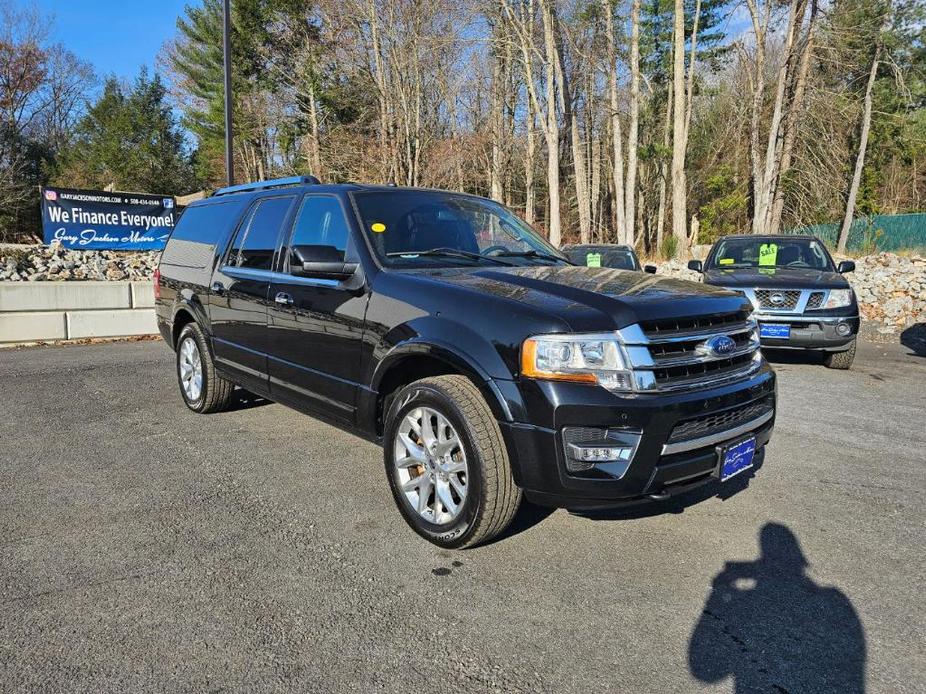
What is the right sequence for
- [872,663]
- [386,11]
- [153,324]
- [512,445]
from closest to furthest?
[872,663] → [512,445] → [153,324] → [386,11]

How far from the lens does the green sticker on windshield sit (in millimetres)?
9797

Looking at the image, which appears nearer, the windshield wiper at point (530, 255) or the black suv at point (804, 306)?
the windshield wiper at point (530, 255)

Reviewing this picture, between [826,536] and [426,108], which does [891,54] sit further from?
[826,536]

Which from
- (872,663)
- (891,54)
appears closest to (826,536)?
(872,663)

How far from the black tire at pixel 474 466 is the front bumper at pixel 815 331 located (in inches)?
244

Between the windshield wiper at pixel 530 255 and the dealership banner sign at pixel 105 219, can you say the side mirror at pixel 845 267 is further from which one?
the dealership banner sign at pixel 105 219

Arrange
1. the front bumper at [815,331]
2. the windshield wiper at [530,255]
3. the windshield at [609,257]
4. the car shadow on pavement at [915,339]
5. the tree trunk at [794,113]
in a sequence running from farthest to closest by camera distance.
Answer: the tree trunk at [794,113], the windshield at [609,257], the car shadow on pavement at [915,339], the front bumper at [815,331], the windshield wiper at [530,255]

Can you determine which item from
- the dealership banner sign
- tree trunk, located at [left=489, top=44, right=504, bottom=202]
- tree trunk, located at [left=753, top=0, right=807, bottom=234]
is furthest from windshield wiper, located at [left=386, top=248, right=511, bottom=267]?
tree trunk, located at [left=489, top=44, right=504, bottom=202]

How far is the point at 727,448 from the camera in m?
3.17

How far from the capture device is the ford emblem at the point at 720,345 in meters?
3.28

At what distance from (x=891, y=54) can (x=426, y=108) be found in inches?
823

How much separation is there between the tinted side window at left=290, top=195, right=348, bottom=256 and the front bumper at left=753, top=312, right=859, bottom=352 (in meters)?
5.96

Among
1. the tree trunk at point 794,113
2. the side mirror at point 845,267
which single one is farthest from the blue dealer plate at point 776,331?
the tree trunk at point 794,113

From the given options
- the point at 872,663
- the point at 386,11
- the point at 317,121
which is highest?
the point at 386,11
